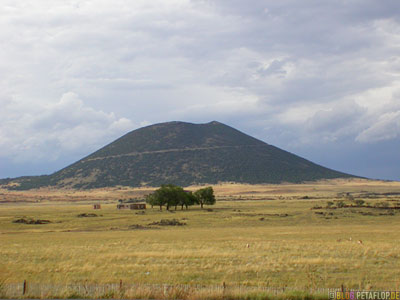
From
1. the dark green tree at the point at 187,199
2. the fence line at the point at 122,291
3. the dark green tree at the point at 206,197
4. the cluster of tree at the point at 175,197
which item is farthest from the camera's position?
the dark green tree at the point at 206,197

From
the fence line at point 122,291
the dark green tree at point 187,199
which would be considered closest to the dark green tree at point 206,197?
→ the dark green tree at point 187,199

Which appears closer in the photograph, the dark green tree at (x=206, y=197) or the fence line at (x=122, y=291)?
the fence line at (x=122, y=291)

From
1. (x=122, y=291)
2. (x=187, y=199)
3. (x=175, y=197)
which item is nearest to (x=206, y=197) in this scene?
(x=187, y=199)

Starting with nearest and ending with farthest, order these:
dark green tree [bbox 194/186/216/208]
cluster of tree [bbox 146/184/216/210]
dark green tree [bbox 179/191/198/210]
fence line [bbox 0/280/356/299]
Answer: fence line [bbox 0/280/356/299], cluster of tree [bbox 146/184/216/210], dark green tree [bbox 179/191/198/210], dark green tree [bbox 194/186/216/208]

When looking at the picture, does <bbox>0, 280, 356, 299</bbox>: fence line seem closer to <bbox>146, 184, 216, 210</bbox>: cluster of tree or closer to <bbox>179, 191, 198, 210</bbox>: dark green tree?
<bbox>146, 184, 216, 210</bbox>: cluster of tree

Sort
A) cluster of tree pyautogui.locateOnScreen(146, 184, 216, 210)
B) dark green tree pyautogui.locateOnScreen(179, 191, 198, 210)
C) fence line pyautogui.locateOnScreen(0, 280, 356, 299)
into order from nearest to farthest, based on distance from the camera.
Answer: fence line pyautogui.locateOnScreen(0, 280, 356, 299), cluster of tree pyautogui.locateOnScreen(146, 184, 216, 210), dark green tree pyautogui.locateOnScreen(179, 191, 198, 210)

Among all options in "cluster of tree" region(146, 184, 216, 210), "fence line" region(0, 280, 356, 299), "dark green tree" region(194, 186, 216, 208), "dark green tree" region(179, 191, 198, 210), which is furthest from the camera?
"dark green tree" region(194, 186, 216, 208)

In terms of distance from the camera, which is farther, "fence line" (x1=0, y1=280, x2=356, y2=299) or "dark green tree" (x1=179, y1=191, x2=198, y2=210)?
"dark green tree" (x1=179, y1=191, x2=198, y2=210)

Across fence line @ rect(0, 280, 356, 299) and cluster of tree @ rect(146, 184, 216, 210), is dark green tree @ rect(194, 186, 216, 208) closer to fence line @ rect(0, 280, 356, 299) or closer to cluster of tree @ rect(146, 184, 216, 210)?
cluster of tree @ rect(146, 184, 216, 210)

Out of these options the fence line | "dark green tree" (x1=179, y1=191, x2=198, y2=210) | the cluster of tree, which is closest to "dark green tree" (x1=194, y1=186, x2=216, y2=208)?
the cluster of tree

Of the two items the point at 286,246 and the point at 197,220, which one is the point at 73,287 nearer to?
the point at 286,246

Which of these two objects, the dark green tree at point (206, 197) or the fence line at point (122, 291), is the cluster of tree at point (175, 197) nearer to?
the dark green tree at point (206, 197)

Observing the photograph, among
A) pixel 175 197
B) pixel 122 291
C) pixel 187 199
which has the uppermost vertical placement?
pixel 175 197

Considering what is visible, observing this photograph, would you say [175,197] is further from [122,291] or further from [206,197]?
[122,291]
